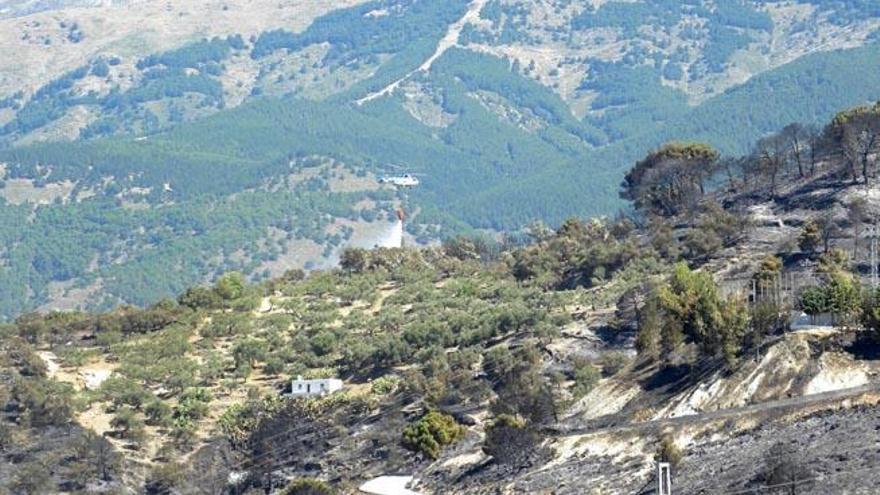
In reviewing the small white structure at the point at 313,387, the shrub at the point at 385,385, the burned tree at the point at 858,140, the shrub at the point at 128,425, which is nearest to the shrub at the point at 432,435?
the shrub at the point at 385,385

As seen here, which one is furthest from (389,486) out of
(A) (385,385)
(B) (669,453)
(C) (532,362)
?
(A) (385,385)

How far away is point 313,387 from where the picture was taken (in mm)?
113688

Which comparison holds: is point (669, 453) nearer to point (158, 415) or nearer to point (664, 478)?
point (664, 478)

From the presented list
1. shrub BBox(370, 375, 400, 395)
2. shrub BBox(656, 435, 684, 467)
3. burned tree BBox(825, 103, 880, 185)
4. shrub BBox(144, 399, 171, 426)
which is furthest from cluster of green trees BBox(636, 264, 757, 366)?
shrub BBox(144, 399, 171, 426)

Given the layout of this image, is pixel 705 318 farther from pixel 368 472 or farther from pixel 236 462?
pixel 236 462

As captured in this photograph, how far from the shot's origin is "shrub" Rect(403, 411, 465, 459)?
9875cm

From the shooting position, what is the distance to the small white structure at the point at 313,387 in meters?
113

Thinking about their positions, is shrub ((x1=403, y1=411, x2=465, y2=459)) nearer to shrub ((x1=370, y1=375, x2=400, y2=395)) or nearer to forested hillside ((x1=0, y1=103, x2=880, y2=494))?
forested hillside ((x1=0, y1=103, x2=880, y2=494))

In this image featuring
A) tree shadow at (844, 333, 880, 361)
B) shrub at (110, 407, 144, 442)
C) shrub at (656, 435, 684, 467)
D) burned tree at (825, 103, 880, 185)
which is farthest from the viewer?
burned tree at (825, 103, 880, 185)

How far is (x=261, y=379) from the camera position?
118562mm

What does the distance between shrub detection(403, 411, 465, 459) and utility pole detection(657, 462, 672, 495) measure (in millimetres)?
18038

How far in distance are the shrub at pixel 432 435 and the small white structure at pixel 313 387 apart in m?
13.7

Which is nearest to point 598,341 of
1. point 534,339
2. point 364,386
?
point 534,339

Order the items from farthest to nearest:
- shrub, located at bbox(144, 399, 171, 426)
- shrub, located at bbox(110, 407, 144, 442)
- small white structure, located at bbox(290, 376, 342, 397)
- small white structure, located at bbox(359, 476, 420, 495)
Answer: small white structure, located at bbox(290, 376, 342, 397), shrub, located at bbox(144, 399, 171, 426), shrub, located at bbox(110, 407, 144, 442), small white structure, located at bbox(359, 476, 420, 495)
